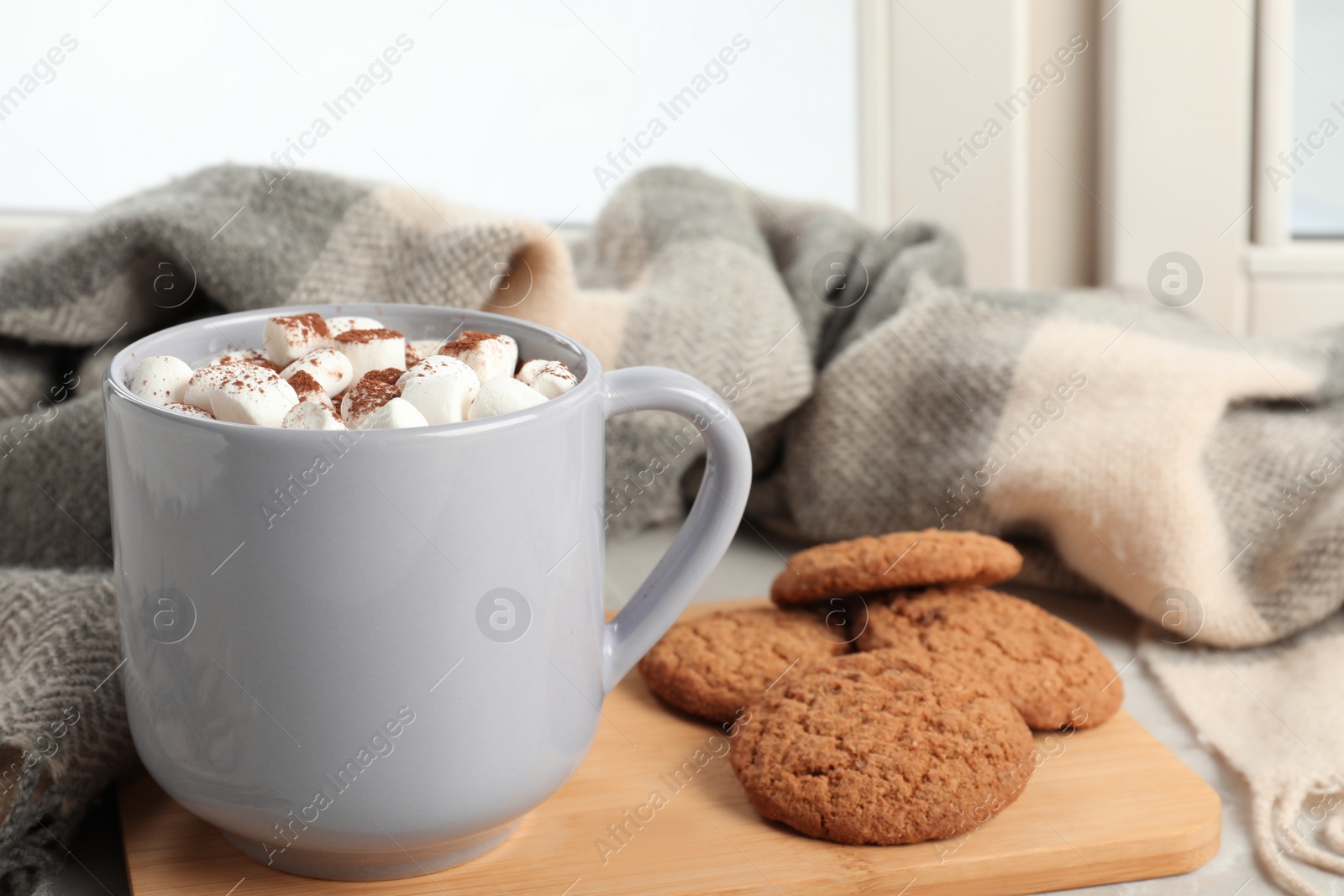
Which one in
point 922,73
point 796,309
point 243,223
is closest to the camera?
point 243,223

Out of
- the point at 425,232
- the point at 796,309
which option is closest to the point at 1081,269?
the point at 796,309

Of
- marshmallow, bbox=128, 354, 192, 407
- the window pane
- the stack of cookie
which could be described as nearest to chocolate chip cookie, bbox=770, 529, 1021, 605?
the stack of cookie

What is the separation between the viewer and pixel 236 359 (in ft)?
1.64

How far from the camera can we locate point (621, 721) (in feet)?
2.00

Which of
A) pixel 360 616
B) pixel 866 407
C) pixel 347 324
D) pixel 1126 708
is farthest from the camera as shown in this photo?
pixel 866 407

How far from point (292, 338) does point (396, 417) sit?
108 millimetres

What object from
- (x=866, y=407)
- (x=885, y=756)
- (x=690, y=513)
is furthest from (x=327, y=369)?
(x=866, y=407)

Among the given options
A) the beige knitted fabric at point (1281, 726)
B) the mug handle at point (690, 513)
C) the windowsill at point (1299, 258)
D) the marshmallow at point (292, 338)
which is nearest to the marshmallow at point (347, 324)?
the marshmallow at point (292, 338)

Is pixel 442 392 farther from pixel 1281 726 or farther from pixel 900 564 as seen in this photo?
pixel 1281 726

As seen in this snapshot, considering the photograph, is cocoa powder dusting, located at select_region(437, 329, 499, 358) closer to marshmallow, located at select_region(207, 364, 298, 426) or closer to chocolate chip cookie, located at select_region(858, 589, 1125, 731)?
marshmallow, located at select_region(207, 364, 298, 426)

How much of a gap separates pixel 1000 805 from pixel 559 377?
0.83 ft

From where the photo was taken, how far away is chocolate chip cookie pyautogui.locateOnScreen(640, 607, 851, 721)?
0.60m

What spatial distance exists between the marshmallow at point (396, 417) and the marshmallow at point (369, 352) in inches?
2.8

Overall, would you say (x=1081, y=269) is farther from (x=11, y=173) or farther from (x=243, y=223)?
(x=11, y=173)
